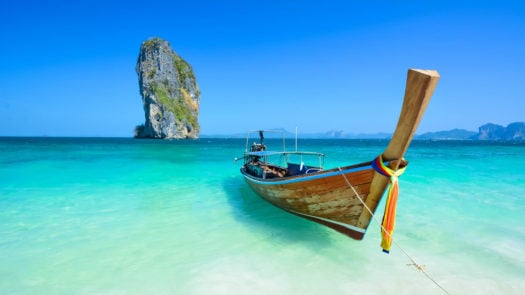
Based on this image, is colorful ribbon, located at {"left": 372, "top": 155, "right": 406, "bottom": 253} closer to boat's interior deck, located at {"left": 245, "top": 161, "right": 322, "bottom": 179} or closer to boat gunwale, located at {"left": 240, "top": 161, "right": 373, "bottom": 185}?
boat gunwale, located at {"left": 240, "top": 161, "right": 373, "bottom": 185}

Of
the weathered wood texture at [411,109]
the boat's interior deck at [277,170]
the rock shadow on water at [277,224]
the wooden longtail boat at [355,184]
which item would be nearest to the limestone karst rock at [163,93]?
the boat's interior deck at [277,170]

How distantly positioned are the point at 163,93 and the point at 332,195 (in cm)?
10396

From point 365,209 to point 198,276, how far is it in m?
3.76

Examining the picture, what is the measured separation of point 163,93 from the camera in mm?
100500

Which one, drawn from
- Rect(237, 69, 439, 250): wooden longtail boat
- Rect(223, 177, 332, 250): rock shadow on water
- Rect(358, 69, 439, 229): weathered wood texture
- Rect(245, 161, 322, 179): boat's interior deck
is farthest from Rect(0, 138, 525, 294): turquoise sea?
Rect(358, 69, 439, 229): weathered wood texture

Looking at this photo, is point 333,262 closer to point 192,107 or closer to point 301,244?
point 301,244

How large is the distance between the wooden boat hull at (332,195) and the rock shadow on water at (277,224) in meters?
0.56

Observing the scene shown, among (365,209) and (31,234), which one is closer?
(365,209)

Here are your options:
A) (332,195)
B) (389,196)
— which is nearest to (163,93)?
(332,195)

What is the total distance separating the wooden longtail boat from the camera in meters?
4.12

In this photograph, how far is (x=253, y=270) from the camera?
575 centimetres

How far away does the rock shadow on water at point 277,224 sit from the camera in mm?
7082

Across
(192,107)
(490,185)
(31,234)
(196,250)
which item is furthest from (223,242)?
(192,107)

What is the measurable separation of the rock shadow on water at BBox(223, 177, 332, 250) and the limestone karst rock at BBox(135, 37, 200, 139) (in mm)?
94782
